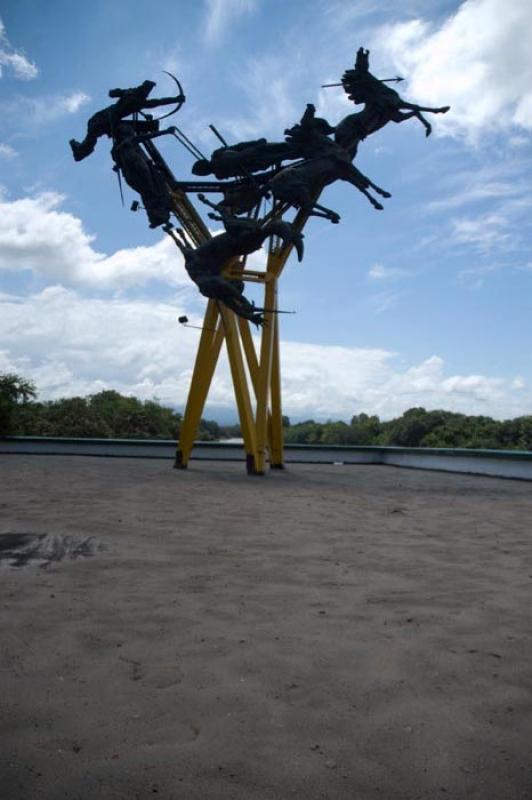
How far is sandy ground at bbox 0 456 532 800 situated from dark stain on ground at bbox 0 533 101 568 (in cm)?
14

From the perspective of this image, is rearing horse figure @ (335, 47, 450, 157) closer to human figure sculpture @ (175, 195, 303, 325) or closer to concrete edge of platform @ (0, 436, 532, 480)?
human figure sculpture @ (175, 195, 303, 325)

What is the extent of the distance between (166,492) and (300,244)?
19.3 feet

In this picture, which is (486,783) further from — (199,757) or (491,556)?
(491,556)

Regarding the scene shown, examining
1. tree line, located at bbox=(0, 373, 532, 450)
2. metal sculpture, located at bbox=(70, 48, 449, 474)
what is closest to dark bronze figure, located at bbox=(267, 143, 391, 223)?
metal sculpture, located at bbox=(70, 48, 449, 474)

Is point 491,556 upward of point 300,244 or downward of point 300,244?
downward

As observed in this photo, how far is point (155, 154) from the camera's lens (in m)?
14.0

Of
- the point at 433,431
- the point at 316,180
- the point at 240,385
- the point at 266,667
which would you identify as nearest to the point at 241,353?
the point at 240,385

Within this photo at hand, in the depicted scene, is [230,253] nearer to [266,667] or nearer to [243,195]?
[243,195]

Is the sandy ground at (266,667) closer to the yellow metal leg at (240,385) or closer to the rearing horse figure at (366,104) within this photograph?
the yellow metal leg at (240,385)

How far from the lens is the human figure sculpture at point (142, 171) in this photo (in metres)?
13.3

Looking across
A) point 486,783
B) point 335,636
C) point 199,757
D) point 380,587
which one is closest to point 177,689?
point 199,757

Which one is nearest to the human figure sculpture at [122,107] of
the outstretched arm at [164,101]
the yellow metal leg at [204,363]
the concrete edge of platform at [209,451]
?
the outstretched arm at [164,101]

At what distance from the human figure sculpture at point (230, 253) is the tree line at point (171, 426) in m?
17.5

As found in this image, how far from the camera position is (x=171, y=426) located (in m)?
39.2
